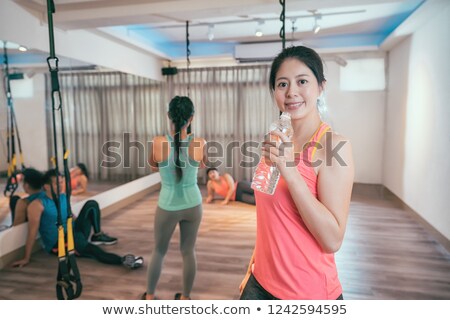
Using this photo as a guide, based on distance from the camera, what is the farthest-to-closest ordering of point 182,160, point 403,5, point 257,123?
1. point 257,123
2. point 403,5
3. point 182,160

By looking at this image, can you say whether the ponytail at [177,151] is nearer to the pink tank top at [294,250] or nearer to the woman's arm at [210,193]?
the pink tank top at [294,250]

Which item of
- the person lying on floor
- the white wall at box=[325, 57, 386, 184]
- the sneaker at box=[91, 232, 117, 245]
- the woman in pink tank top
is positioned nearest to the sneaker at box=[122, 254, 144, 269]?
the person lying on floor

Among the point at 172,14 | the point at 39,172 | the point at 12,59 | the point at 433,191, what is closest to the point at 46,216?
the point at 39,172

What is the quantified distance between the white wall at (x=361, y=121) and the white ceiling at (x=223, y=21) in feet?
2.30

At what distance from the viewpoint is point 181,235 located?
178 cm

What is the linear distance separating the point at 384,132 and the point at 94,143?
163 inches

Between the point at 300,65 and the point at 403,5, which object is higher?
the point at 403,5

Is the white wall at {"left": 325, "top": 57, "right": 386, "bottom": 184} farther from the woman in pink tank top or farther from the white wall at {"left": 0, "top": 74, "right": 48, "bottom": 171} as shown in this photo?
the woman in pink tank top

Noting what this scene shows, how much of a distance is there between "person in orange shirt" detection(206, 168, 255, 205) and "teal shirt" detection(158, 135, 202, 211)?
279 centimetres

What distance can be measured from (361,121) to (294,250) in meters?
4.69

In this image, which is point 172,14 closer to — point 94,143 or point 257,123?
point 94,143

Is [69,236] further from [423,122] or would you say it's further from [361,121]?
[361,121]

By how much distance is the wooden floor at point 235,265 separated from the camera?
2.10 m

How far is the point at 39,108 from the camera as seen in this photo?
280 cm
